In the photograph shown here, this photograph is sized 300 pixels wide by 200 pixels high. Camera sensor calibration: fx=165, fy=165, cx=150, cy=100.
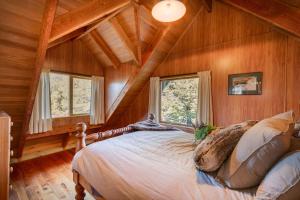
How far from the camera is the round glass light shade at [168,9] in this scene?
183 cm

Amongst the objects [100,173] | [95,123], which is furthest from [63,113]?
[100,173]

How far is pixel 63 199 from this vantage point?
216cm

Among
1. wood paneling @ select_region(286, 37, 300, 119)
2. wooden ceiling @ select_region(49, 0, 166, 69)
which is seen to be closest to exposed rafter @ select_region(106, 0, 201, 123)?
wooden ceiling @ select_region(49, 0, 166, 69)

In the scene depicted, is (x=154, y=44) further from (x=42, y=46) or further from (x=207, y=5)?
(x=42, y=46)

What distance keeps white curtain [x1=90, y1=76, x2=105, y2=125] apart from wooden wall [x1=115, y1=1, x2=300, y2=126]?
6.79 feet

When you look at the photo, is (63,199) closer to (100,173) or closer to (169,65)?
(100,173)

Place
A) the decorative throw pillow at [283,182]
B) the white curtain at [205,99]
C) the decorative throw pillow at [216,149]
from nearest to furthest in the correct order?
the decorative throw pillow at [283,182] < the decorative throw pillow at [216,149] < the white curtain at [205,99]

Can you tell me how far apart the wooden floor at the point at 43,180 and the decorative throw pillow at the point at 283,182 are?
2.13m

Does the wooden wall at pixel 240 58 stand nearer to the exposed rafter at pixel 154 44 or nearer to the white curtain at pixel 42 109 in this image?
the exposed rafter at pixel 154 44

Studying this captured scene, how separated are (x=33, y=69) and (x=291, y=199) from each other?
2.97 m

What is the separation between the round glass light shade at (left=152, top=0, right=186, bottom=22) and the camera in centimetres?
183

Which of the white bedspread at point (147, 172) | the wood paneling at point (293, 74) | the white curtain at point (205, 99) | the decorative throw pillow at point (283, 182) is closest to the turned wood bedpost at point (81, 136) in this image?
the white bedspread at point (147, 172)

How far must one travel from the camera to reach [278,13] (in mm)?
2094

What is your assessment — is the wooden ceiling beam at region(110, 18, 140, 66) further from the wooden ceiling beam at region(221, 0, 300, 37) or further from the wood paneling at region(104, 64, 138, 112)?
the wooden ceiling beam at region(221, 0, 300, 37)
